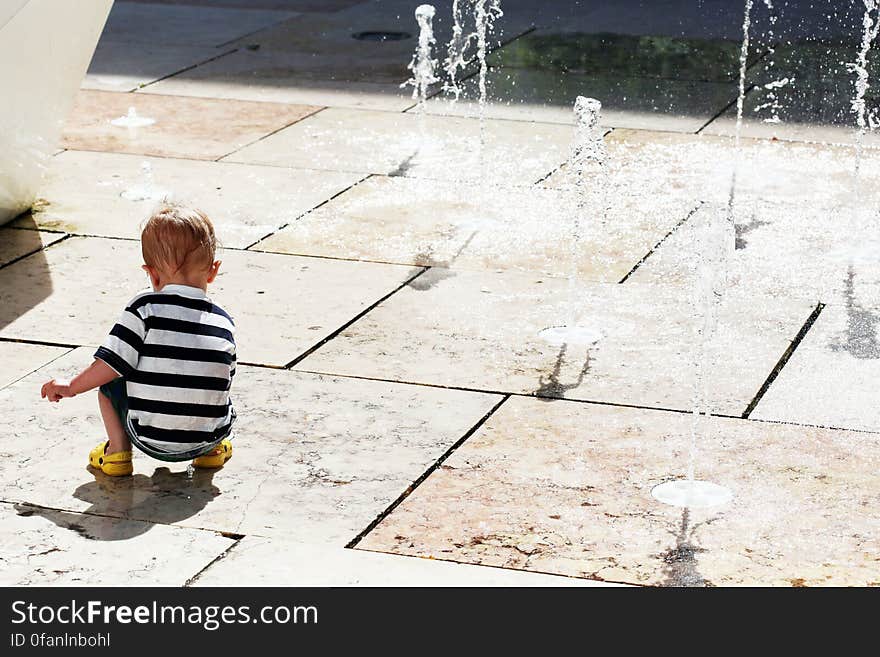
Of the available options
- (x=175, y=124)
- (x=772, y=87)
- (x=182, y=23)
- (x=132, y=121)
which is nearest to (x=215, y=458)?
(x=175, y=124)

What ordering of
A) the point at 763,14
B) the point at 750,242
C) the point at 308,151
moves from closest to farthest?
the point at 750,242 < the point at 308,151 < the point at 763,14

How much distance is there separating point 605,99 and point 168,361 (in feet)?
17.8

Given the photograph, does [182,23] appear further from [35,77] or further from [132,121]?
[35,77]

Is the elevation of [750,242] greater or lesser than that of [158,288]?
lesser

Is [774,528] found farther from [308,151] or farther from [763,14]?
[763,14]

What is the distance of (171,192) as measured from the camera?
7457mm

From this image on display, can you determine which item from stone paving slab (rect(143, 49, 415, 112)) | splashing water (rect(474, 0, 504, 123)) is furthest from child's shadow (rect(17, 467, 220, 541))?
stone paving slab (rect(143, 49, 415, 112))

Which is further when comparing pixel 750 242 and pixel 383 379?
pixel 750 242

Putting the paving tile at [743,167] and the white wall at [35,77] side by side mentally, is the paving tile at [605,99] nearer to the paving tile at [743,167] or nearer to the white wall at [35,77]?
the paving tile at [743,167]

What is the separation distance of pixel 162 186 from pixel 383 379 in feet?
8.94

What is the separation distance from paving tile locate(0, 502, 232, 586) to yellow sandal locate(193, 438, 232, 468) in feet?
1.27

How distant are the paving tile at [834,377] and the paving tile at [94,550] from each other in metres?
1.98
